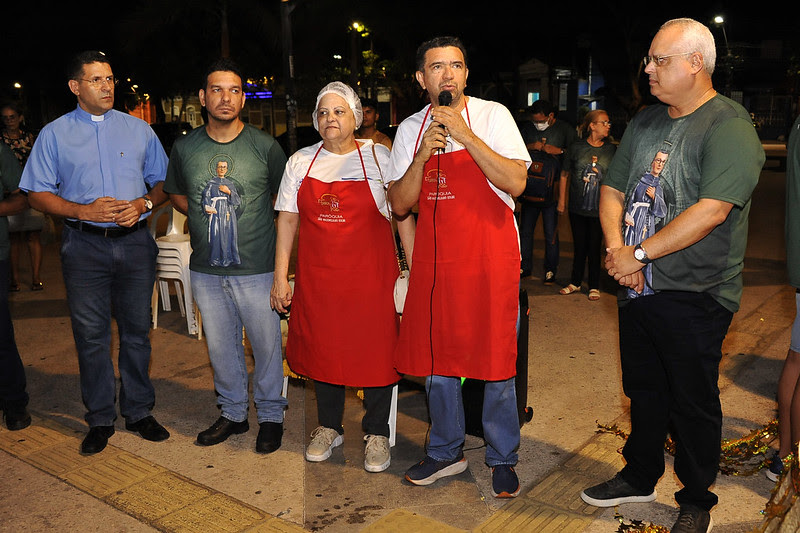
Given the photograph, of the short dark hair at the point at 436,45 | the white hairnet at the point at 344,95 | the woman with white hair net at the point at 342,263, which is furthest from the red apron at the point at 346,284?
the short dark hair at the point at 436,45

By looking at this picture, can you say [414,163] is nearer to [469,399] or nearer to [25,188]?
[469,399]

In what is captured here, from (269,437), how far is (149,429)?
82 centimetres

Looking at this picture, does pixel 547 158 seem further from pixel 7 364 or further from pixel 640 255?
pixel 7 364

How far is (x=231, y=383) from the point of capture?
4648 mm

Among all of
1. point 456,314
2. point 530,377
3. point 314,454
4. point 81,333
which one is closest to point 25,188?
point 81,333

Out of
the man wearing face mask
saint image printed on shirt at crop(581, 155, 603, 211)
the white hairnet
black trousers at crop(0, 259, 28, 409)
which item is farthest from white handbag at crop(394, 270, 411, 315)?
the man wearing face mask

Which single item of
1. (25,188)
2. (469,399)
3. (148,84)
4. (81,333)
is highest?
(148,84)

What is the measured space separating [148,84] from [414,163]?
36.8 m

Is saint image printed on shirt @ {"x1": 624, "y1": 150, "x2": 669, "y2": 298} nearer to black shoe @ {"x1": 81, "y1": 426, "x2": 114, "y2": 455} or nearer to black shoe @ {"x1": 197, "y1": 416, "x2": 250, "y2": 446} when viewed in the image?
black shoe @ {"x1": 197, "y1": 416, "x2": 250, "y2": 446}

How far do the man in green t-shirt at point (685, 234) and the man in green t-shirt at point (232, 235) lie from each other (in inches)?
79.2

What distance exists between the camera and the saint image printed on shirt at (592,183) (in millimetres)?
7480

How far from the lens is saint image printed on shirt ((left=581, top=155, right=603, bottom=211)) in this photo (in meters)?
7.48

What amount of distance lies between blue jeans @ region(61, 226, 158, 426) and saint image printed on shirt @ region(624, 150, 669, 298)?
9.43ft

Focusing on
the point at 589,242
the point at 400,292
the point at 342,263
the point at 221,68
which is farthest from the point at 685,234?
the point at 589,242
